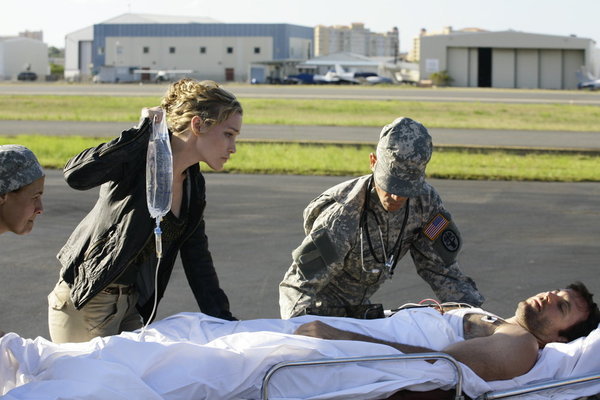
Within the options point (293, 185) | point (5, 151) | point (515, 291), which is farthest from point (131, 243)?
point (293, 185)

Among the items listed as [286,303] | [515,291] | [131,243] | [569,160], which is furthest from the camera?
[569,160]

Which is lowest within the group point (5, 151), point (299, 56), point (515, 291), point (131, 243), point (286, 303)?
point (515, 291)

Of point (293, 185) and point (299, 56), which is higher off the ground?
point (299, 56)

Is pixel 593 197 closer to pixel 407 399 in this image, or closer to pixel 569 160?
pixel 569 160

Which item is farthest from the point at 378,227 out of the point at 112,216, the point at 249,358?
the point at 112,216

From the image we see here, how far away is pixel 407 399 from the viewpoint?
4750mm

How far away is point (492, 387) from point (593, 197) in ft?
34.3

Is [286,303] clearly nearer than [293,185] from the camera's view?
Yes

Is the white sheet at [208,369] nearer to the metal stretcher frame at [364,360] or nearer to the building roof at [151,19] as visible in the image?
the metal stretcher frame at [364,360]

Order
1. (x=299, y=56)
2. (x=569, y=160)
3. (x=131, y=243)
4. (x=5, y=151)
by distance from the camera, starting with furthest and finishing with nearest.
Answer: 1. (x=299, y=56)
2. (x=569, y=160)
3. (x=131, y=243)
4. (x=5, y=151)

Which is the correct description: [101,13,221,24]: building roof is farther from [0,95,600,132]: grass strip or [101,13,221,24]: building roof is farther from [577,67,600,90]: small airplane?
[0,95,600,132]: grass strip

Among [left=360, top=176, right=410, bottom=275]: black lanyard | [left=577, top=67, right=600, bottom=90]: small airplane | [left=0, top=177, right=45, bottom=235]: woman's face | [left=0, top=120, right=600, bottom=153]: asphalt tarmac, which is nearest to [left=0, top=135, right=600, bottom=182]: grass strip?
[left=0, top=120, right=600, bottom=153]: asphalt tarmac

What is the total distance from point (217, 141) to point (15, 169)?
112 cm

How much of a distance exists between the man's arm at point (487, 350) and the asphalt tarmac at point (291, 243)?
265 centimetres
